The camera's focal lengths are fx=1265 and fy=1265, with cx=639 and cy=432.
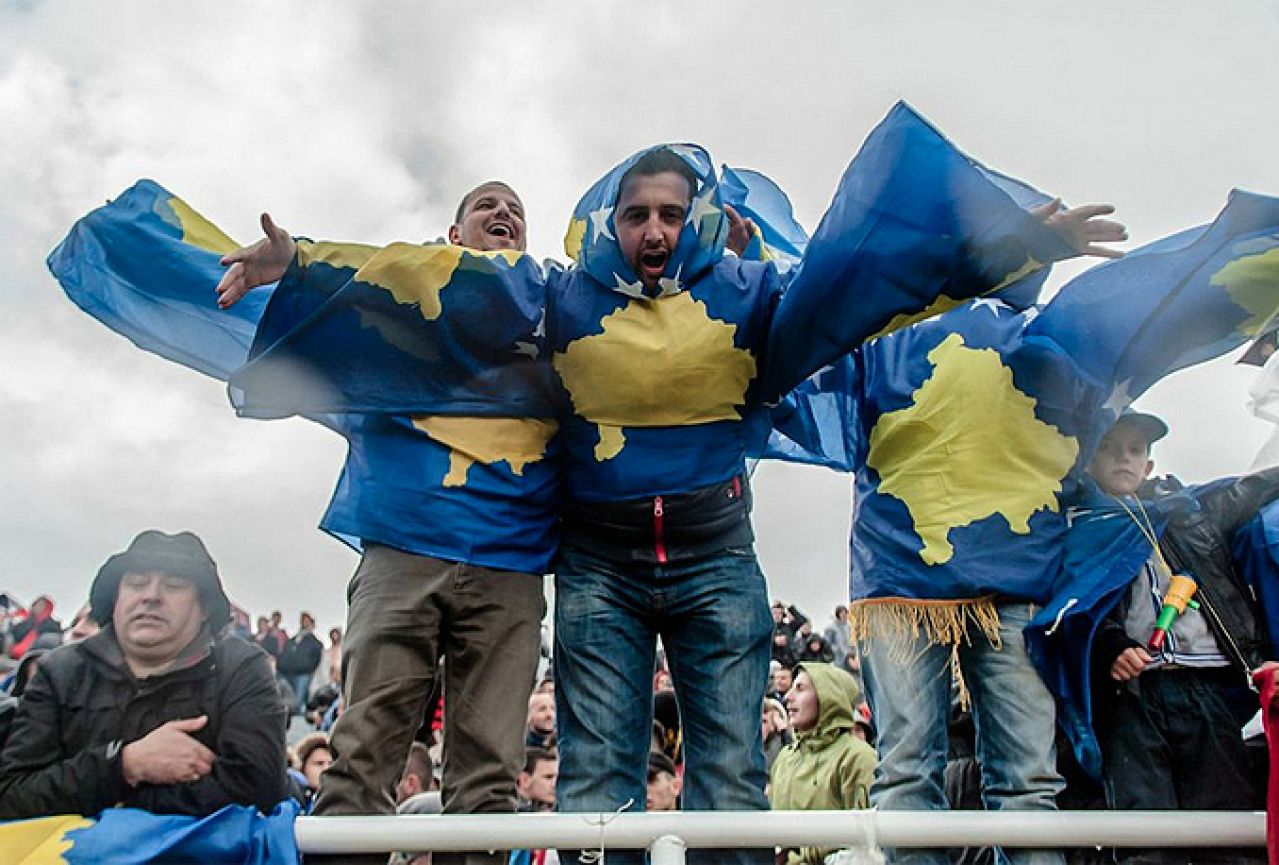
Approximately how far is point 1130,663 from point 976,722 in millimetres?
387

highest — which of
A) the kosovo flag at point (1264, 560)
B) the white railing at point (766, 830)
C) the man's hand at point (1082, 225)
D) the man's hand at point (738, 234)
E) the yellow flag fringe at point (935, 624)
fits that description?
the man's hand at point (738, 234)

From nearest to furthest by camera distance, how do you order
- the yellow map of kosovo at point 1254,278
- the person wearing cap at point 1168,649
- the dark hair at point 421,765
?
the yellow map of kosovo at point 1254,278
the person wearing cap at point 1168,649
the dark hair at point 421,765

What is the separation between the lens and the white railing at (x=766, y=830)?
7.62 feet

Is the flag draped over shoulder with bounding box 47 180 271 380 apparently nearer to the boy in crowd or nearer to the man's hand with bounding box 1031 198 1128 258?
the man's hand with bounding box 1031 198 1128 258

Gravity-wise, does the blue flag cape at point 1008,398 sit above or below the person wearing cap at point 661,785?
above

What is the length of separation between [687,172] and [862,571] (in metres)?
1.08

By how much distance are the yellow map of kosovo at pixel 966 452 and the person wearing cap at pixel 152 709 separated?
1.56 meters

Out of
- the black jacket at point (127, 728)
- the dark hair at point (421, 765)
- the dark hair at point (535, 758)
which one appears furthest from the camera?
the dark hair at point (421, 765)

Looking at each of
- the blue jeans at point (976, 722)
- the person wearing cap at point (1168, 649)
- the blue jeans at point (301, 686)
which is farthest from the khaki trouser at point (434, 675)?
the blue jeans at point (301, 686)

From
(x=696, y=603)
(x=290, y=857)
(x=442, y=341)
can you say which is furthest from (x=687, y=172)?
(x=290, y=857)

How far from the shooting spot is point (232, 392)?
9.56ft

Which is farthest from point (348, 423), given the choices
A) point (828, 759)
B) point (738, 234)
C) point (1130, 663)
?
point (828, 759)

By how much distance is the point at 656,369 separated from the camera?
280cm

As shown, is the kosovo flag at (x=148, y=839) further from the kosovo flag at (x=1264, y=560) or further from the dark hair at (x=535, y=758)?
the dark hair at (x=535, y=758)
